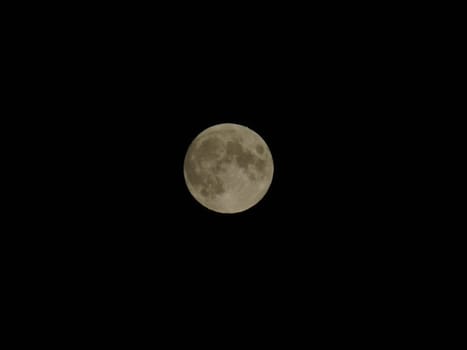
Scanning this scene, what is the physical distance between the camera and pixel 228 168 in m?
4.56

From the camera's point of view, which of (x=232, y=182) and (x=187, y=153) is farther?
(x=187, y=153)

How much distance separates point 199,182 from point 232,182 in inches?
16.7

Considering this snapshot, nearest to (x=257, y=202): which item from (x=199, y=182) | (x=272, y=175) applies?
(x=272, y=175)

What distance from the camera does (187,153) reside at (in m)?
4.89

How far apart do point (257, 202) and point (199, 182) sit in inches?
30.0

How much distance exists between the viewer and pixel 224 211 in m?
4.82

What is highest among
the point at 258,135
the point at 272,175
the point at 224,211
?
the point at 258,135

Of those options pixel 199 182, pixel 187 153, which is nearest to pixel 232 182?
pixel 199 182

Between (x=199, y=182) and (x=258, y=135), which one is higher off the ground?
(x=258, y=135)

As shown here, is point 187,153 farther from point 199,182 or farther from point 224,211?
point 224,211

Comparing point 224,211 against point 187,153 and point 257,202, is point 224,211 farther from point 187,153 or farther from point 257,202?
point 187,153

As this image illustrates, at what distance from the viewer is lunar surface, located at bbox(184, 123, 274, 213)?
4.58 meters

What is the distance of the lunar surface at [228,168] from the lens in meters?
4.58

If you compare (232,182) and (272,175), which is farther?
(272,175)
